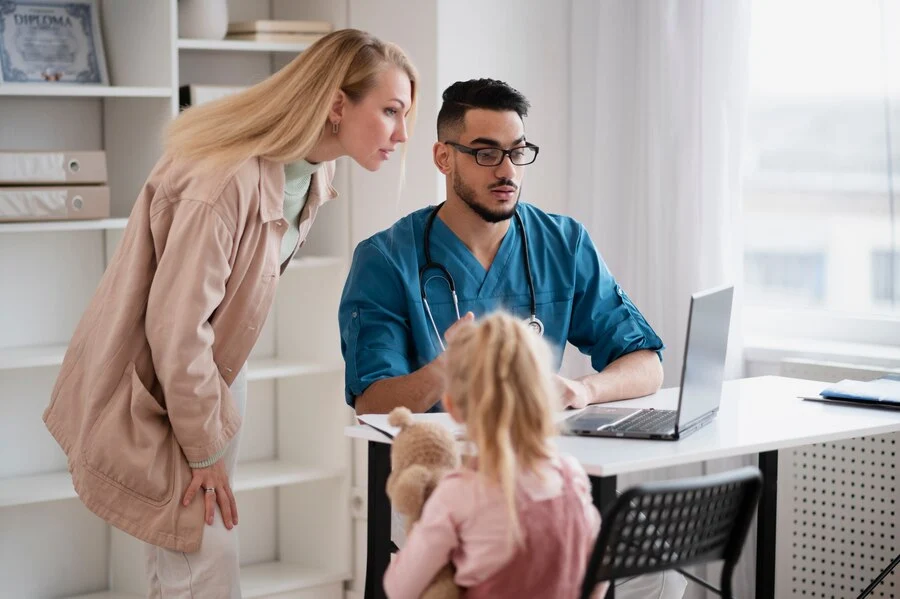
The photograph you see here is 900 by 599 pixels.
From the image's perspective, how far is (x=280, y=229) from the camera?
91.2 inches

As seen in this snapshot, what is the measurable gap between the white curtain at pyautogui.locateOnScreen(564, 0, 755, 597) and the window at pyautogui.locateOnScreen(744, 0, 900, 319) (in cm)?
27

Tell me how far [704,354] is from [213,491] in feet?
3.07

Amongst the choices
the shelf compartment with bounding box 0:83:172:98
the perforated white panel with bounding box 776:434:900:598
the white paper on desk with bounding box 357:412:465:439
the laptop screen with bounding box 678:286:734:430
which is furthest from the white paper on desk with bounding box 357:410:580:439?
the shelf compartment with bounding box 0:83:172:98

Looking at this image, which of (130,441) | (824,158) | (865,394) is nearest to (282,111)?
(130,441)

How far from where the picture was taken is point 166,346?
7.02ft

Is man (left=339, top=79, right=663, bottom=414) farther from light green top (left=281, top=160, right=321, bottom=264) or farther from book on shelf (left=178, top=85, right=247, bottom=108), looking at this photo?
book on shelf (left=178, top=85, right=247, bottom=108)

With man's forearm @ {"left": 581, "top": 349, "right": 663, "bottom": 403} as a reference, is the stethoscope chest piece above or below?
above

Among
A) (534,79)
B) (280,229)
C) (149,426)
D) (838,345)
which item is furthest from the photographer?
(534,79)

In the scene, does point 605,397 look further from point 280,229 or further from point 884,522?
point 884,522

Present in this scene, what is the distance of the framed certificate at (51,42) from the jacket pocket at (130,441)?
4.09ft

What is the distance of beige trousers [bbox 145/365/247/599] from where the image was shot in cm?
223

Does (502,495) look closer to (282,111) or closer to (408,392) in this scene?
(408,392)

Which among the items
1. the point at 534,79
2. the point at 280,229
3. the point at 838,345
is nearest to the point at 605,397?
the point at 280,229

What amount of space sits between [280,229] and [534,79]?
59.1 inches
